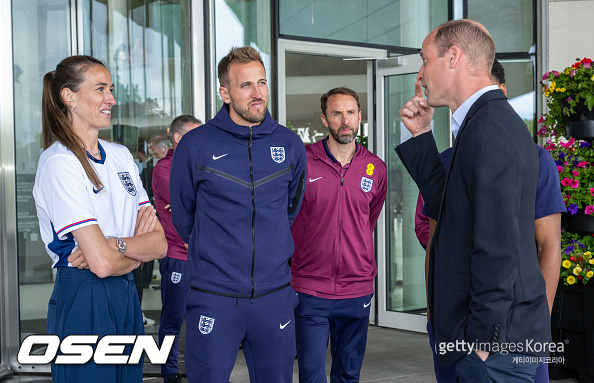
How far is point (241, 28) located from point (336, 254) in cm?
281

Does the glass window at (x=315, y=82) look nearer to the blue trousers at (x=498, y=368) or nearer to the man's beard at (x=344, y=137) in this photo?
the man's beard at (x=344, y=137)

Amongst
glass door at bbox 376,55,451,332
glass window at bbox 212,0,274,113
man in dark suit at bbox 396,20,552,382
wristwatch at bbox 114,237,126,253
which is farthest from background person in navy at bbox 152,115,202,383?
man in dark suit at bbox 396,20,552,382

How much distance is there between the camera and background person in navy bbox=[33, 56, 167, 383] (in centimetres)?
197

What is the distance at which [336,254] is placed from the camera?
10.5ft

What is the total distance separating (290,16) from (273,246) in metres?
3.56

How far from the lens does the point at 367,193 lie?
10.9 feet

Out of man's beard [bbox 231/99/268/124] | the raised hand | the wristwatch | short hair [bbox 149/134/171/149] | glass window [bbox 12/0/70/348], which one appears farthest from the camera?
short hair [bbox 149/134/171/149]

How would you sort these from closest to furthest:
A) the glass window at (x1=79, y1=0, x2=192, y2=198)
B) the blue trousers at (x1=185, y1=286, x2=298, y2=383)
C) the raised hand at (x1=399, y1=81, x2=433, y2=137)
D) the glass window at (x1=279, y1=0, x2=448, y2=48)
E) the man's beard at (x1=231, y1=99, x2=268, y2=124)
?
the raised hand at (x1=399, y1=81, x2=433, y2=137), the blue trousers at (x1=185, y1=286, x2=298, y2=383), the man's beard at (x1=231, y1=99, x2=268, y2=124), the glass window at (x1=79, y1=0, x2=192, y2=198), the glass window at (x1=279, y1=0, x2=448, y2=48)

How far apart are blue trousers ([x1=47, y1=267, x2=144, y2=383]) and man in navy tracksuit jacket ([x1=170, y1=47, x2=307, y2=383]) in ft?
1.30

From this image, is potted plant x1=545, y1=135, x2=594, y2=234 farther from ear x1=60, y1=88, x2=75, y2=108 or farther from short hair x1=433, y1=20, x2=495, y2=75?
ear x1=60, y1=88, x2=75, y2=108

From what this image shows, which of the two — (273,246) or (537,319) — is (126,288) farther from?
(537,319)

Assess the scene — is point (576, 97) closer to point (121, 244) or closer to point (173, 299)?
point (173, 299)

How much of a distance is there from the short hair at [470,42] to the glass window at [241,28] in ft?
12.2

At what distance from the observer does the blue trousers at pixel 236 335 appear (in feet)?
7.77
